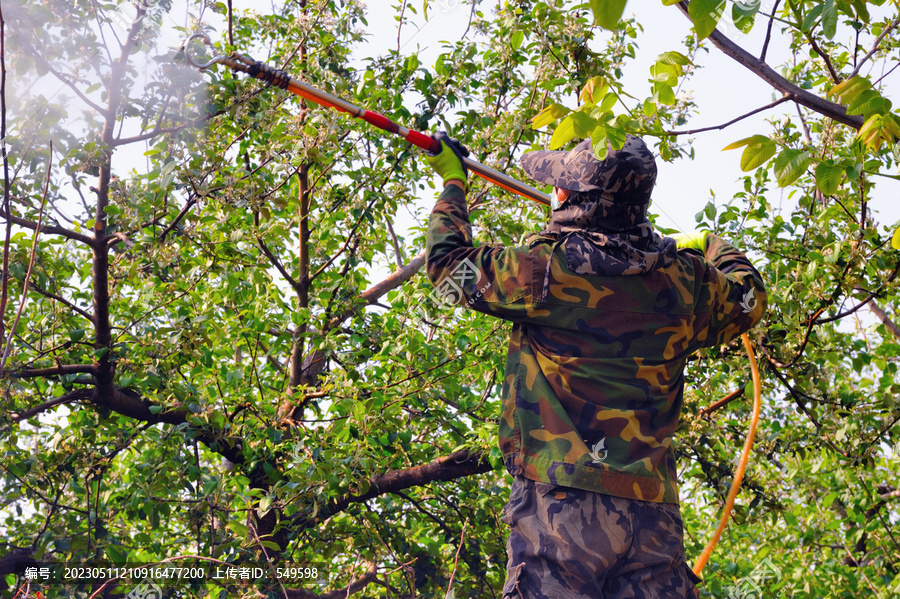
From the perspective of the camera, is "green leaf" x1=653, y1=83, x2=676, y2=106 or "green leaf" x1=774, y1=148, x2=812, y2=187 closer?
"green leaf" x1=774, y1=148, x2=812, y2=187

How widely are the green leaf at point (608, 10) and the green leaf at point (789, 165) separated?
3.46 ft

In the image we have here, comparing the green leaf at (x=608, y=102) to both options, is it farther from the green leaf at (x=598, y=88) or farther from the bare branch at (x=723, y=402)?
A: the bare branch at (x=723, y=402)

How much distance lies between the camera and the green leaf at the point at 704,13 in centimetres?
188

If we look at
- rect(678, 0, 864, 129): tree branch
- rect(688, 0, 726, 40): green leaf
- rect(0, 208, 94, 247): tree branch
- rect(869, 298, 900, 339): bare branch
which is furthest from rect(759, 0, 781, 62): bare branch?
rect(869, 298, 900, 339): bare branch

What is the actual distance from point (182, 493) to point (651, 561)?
3.73 metres

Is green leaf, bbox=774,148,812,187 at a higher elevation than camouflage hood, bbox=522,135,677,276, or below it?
below

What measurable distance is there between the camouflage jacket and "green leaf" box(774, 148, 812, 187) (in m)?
0.52

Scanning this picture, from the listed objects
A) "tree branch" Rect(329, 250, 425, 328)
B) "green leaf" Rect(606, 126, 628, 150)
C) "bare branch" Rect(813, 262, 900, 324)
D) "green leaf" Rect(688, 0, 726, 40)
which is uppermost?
"tree branch" Rect(329, 250, 425, 328)

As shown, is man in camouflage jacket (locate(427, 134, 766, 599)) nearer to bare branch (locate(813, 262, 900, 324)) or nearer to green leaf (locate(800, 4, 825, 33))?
green leaf (locate(800, 4, 825, 33))

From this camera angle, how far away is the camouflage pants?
2.43 metres

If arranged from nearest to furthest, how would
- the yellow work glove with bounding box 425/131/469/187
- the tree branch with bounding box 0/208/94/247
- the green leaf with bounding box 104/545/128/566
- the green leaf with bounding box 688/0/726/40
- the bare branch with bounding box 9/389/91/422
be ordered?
the green leaf with bounding box 688/0/726/40
the yellow work glove with bounding box 425/131/469/187
the tree branch with bounding box 0/208/94/247
the green leaf with bounding box 104/545/128/566
the bare branch with bounding box 9/389/91/422

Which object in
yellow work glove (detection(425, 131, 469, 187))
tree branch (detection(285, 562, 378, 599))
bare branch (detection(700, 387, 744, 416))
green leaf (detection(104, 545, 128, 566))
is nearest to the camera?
yellow work glove (detection(425, 131, 469, 187))

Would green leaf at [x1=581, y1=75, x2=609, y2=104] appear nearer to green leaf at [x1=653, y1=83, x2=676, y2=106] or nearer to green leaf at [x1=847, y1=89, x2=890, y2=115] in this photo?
green leaf at [x1=653, y1=83, x2=676, y2=106]

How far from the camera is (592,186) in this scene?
8.93 feet
